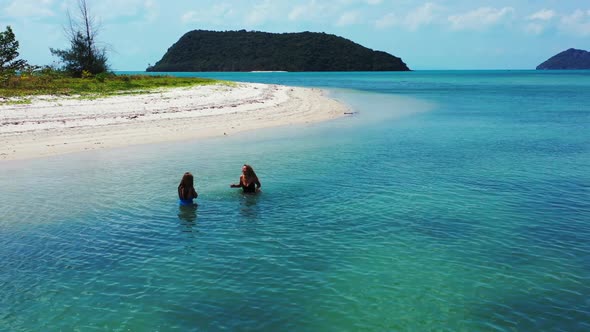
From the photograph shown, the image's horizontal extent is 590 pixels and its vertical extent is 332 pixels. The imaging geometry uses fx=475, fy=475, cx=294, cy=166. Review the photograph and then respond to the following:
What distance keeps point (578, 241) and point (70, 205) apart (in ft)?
51.2

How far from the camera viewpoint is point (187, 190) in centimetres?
1538

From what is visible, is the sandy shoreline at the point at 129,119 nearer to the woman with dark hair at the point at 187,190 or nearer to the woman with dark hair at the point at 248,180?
the woman with dark hair at the point at 187,190

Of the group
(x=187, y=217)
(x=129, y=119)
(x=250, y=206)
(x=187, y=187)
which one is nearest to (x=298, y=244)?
(x=250, y=206)

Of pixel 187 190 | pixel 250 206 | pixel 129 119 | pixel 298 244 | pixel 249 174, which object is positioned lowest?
pixel 298 244

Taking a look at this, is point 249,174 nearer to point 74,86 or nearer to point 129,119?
point 129,119

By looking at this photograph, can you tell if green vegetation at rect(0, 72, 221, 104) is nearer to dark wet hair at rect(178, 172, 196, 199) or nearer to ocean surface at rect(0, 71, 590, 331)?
ocean surface at rect(0, 71, 590, 331)

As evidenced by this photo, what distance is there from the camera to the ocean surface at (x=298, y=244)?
9047 mm

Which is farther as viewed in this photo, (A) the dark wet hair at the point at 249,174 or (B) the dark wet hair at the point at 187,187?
(A) the dark wet hair at the point at 249,174

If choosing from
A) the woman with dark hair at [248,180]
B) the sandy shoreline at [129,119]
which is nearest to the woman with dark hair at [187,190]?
the woman with dark hair at [248,180]

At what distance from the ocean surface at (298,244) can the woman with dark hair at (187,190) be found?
15.4 inches

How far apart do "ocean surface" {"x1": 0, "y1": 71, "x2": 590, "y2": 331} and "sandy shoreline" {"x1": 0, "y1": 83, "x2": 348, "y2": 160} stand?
273cm

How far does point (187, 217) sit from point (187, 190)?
1.06 meters

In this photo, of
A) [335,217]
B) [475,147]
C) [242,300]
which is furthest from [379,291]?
[475,147]

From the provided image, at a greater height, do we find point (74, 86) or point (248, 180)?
point (74, 86)
